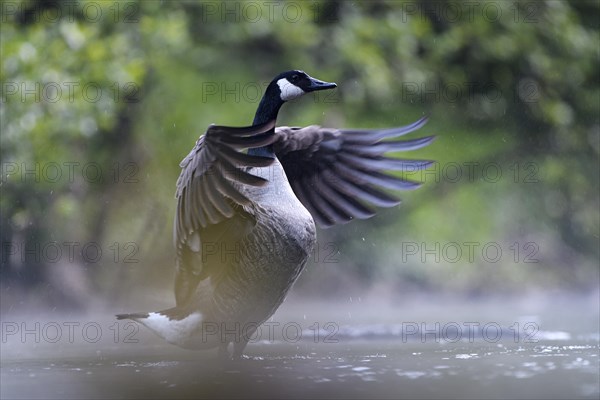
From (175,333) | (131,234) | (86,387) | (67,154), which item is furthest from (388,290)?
(86,387)

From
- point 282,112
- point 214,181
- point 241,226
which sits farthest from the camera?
point 282,112

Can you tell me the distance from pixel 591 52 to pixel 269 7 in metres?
5.00

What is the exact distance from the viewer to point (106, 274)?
12.4 meters

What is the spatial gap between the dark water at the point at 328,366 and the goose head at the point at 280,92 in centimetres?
157

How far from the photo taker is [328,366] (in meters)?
5.47

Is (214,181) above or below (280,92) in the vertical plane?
below

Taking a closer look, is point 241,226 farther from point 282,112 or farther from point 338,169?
point 282,112

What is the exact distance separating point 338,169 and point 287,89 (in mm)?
825

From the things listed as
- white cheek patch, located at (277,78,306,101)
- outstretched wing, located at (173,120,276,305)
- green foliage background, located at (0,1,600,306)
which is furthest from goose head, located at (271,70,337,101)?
green foliage background, located at (0,1,600,306)

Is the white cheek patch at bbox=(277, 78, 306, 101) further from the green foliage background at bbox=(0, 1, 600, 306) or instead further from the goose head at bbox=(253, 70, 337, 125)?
the green foliage background at bbox=(0, 1, 600, 306)

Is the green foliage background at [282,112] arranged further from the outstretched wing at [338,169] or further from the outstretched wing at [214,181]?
the outstretched wing at [214,181]

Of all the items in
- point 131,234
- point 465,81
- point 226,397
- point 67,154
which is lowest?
point 226,397

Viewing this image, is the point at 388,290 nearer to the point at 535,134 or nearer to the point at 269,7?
the point at 535,134

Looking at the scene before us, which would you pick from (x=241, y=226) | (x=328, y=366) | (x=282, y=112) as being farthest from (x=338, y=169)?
(x=282, y=112)
